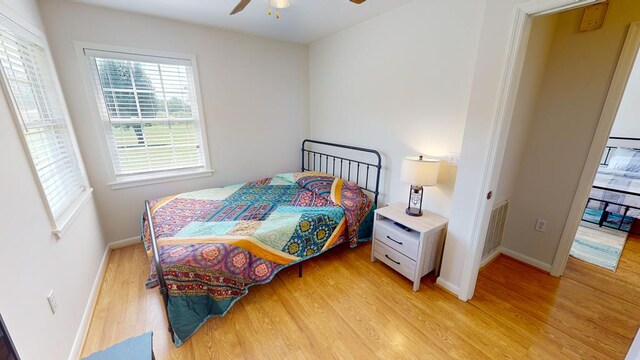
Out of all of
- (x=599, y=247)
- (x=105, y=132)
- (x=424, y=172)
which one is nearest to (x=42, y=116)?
(x=105, y=132)

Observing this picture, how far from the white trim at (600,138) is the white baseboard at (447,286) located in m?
1.08

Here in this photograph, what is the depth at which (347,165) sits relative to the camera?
10.4 ft

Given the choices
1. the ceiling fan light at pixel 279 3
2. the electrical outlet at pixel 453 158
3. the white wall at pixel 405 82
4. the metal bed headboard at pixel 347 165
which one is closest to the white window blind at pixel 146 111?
the ceiling fan light at pixel 279 3

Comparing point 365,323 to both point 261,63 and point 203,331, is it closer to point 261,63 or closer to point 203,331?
point 203,331

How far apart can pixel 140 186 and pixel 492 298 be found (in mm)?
3623

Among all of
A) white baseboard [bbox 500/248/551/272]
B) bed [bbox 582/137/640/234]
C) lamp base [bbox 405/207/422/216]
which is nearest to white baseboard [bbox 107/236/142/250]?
lamp base [bbox 405/207/422/216]

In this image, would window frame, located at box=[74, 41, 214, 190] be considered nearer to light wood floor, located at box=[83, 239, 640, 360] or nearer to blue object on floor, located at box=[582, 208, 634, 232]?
light wood floor, located at box=[83, 239, 640, 360]

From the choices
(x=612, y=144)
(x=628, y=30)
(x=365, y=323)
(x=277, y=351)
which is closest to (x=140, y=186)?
(x=277, y=351)

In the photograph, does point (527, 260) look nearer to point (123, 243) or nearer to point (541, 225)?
point (541, 225)

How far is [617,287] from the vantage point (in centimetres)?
209

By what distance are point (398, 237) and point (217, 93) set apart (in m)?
2.62

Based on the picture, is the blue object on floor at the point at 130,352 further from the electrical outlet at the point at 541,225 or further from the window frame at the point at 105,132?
the electrical outlet at the point at 541,225

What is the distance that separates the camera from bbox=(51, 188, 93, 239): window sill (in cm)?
151

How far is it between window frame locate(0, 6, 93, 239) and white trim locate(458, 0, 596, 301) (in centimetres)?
281
